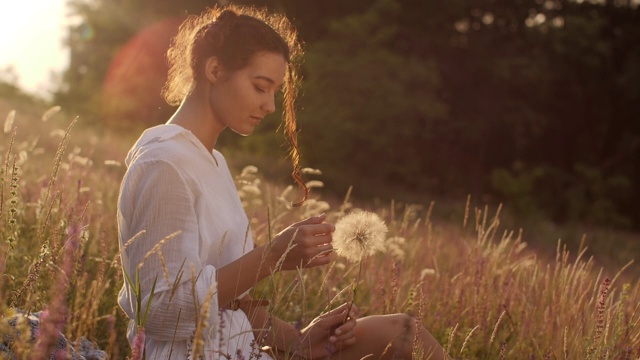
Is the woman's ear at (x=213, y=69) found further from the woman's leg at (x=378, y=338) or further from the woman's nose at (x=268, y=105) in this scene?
the woman's leg at (x=378, y=338)

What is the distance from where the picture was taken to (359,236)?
272 centimetres

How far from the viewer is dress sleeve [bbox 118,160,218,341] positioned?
241 cm

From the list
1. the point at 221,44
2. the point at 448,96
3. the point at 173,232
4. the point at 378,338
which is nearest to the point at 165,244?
the point at 173,232

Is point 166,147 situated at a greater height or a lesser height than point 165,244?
greater

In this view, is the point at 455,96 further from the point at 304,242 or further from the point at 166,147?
the point at 304,242

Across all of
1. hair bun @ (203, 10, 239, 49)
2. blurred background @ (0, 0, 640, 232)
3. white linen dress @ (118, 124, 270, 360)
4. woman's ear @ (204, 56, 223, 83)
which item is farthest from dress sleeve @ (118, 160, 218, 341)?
blurred background @ (0, 0, 640, 232)

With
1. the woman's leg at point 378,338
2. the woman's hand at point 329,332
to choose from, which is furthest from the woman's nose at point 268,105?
the woman's leg at point 378,338

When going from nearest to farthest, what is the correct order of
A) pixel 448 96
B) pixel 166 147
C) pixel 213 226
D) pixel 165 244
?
1. pixel 165 244
2. pixel 166 147
3. pixel 213 226
4. pixel 448 96

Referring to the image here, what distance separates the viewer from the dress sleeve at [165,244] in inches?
94.9

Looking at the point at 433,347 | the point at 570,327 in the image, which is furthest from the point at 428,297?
the point at 433,347

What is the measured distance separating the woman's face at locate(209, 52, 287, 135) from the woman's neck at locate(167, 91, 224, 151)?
0.03 m

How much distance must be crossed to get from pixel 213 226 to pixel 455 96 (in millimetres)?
21674

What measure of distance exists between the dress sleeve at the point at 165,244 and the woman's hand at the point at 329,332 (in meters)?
0.57

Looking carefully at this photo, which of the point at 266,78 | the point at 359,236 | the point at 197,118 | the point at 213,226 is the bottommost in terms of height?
the point at 359,236
